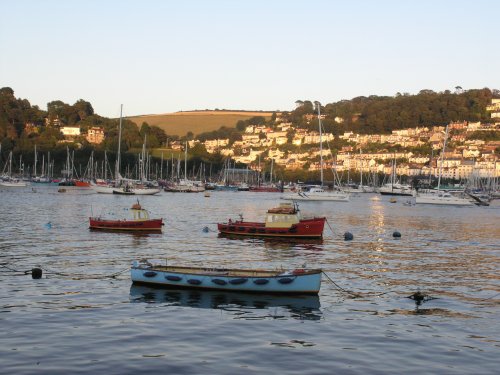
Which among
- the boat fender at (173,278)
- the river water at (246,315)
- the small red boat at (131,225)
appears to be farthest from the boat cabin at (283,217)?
the boat fender at (173,278)

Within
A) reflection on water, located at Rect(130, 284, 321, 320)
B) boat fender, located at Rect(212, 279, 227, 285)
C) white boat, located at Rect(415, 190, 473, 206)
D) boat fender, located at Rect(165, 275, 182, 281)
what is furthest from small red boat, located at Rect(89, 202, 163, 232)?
white boat, located at Rect(415, 190, 473, 206)

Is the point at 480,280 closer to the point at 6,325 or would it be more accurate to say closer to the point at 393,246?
the point at 393,246

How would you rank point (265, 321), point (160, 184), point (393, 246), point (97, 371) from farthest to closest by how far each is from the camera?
point (160, 184) < point (393, 246) < point (265, 321) < point (97, 371)

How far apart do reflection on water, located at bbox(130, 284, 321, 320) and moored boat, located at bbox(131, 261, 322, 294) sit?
0.27 meters

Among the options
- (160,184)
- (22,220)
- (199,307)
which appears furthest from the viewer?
(160,184)

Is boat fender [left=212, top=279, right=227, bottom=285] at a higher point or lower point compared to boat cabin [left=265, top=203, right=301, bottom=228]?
lower

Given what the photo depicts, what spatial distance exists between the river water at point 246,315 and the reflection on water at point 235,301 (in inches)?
1.8

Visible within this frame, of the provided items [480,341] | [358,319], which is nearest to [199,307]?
[358,319]

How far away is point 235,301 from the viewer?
29.7 meters

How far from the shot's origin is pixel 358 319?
27.2 metres

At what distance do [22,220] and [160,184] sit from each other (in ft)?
367

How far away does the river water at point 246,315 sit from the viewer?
21.5m

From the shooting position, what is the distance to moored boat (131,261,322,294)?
30.5m

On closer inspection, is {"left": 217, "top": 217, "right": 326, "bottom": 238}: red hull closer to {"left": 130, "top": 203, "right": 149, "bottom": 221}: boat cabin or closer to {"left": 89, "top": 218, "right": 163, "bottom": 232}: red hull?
{"left": 89, "top": 218, "right": 163, "bottom": 232}: red hull
